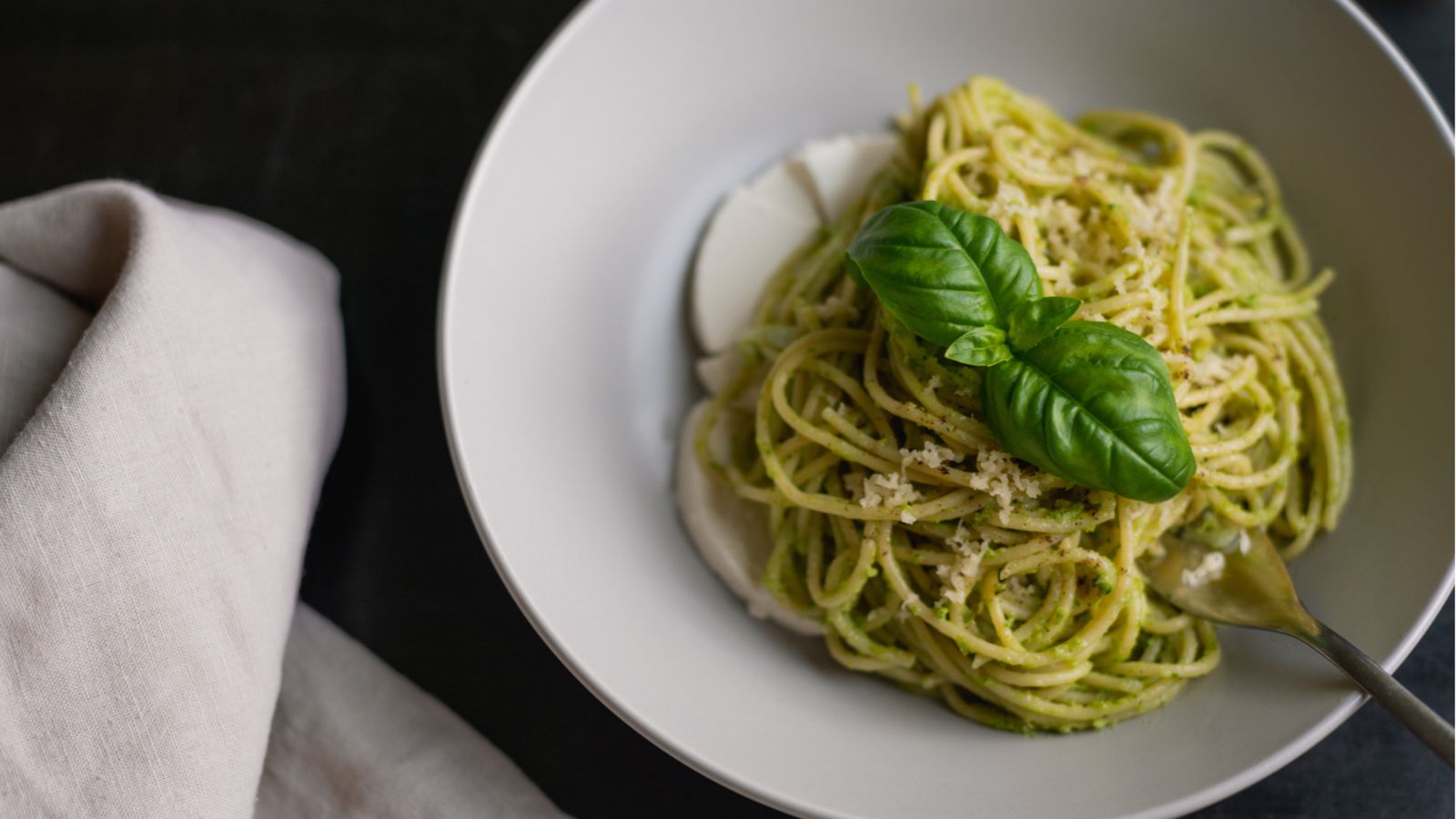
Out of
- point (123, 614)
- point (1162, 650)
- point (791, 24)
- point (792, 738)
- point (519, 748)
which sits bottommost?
point (519, 748)

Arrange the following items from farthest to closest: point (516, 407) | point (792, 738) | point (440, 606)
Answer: point (440, 606)
point (516, 407)
point (792, 738)

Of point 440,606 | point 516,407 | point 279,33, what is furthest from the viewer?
point 279,33

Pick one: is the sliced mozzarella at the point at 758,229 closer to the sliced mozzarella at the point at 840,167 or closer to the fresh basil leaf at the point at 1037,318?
the sliced mozzarella at the point at 840,167

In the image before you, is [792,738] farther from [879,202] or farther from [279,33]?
[279,33]

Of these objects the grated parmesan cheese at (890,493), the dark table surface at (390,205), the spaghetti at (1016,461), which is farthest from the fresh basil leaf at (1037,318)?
the dark table surface at (390,205)

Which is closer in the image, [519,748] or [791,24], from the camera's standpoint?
[519,748]

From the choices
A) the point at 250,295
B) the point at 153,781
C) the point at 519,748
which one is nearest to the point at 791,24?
the point at 250,295

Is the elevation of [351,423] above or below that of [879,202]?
below
